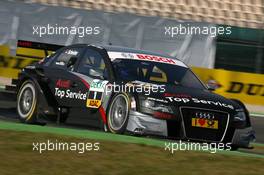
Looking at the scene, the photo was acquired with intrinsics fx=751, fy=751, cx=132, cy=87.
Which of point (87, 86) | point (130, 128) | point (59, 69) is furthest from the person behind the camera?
point (59, 69)

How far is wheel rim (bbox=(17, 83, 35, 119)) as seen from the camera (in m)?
10.7

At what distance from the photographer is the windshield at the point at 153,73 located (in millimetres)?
10047

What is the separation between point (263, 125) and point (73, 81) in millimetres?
5679

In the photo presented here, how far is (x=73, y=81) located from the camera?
34.1 feet

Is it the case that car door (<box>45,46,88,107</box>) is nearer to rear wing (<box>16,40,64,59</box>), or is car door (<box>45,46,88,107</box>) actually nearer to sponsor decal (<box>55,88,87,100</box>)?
sponsor decal (<box>55,88,87,100</box>)

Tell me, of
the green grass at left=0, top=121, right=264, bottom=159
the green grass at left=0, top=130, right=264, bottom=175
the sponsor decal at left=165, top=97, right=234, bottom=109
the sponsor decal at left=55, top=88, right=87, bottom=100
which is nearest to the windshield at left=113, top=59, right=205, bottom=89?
the sponsor decal at left=55, top=88, right=87, bottom=100

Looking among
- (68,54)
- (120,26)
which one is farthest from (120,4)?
(68,54)

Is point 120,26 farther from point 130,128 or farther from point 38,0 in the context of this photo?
point 130,128

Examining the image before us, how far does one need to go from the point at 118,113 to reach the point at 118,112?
1 centimetres

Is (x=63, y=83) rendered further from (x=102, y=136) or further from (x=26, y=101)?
(x=102, y=136)

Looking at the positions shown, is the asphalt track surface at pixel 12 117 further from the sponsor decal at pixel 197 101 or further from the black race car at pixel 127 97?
the sponsor decal at pixel 197 101

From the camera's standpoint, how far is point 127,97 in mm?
9297
